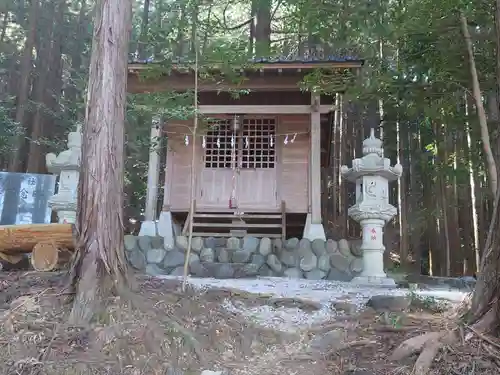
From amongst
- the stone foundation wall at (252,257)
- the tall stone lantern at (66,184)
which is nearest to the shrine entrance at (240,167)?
the stone foundation wall at (252,257)

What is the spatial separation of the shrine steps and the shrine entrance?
6.9 inches

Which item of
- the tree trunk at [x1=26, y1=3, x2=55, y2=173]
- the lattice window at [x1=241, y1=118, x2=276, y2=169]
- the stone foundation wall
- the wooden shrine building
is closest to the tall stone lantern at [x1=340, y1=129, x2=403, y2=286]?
the stone foundation wall

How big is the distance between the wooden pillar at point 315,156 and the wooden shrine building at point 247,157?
0.07ft

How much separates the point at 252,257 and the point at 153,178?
9.22 feet

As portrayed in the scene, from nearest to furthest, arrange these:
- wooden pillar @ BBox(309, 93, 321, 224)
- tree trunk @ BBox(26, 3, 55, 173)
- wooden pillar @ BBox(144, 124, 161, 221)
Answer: wooden pillar @ BBox(309, 93, 321, 224)
wooden pillar @ BBox(144, 124, 161, 221)
tree trunk @ BBox(26, 3, 55, 173)

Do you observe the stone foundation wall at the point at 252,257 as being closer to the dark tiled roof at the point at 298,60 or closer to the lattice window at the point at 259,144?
the lattice window at the point at 259,144

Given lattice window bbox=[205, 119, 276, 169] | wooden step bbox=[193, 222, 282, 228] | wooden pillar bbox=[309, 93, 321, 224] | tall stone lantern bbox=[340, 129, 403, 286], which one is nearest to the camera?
tall stone lantern bbox=[340, 129, 403, 286]

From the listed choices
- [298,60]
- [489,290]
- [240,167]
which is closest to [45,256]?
[489,290]

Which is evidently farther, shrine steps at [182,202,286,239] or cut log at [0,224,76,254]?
shrine steps at [182,202,286,239]

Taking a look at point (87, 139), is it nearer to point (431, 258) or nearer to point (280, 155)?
point (280, 155)

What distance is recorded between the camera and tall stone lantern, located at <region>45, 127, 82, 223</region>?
317 inches

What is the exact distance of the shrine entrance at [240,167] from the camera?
10164 mm

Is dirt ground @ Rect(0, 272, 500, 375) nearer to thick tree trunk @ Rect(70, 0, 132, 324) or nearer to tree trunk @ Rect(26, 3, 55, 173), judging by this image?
thick tree trunk @ Rect(70, 0, 132, 324)

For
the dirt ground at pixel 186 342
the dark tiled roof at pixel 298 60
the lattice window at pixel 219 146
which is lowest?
the dirt ground at pixel 186 342
